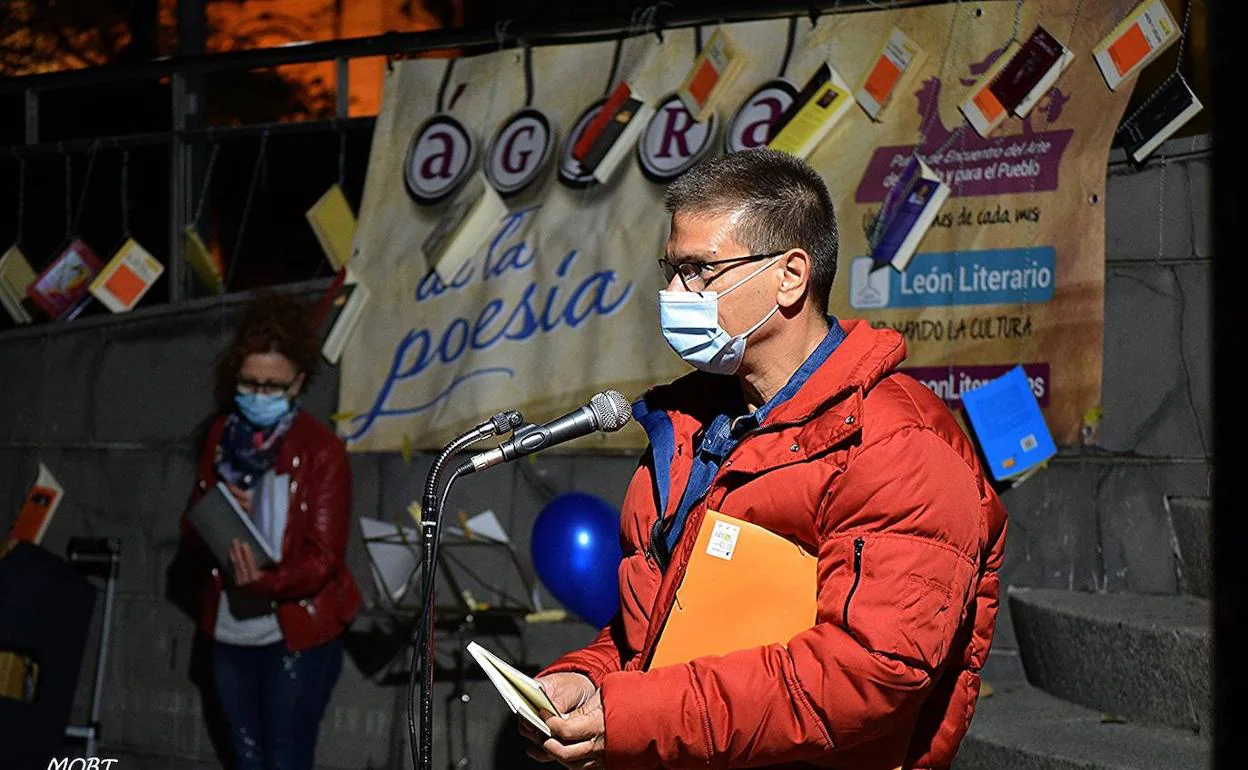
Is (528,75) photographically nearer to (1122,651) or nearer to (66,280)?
(66,280)

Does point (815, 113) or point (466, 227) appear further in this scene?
point (466, 227)

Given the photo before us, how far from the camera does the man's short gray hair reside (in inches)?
90.2

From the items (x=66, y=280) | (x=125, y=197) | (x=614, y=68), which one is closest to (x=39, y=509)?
(x=66, y=280)

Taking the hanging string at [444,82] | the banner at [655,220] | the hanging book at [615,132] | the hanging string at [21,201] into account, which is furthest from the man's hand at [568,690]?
the hanging string at [21,201]

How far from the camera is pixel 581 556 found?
4.73 meters

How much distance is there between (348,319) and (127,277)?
1.24m

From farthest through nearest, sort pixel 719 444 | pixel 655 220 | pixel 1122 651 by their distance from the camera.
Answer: pixel 655 220
pixel 1122 651
pixel 719 444

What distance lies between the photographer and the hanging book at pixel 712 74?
5328 mm

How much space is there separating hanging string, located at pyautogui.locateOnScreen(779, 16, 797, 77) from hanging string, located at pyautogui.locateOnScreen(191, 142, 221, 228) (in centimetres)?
277

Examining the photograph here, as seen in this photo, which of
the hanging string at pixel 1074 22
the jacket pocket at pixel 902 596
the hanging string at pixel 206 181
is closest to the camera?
the jacket pocket at pixel 902 596

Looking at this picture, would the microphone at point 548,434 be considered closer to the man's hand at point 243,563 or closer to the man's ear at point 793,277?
the man's ear at point 793,277

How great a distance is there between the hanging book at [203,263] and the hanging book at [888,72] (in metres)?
2.95

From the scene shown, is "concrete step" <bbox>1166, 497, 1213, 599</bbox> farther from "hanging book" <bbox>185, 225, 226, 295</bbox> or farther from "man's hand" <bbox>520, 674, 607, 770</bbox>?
"hanging book" <bbox>185, 225, 226, 295</bbox>

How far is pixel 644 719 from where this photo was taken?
204 centimetres
